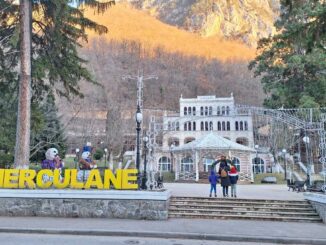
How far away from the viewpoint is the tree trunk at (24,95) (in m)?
15.1

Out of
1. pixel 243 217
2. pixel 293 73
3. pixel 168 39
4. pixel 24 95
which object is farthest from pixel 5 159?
pixel 168 39

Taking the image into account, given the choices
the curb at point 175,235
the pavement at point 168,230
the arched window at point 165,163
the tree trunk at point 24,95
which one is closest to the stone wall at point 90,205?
the pavement at point 168,230

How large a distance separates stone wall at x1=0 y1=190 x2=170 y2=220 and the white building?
8168 millimetres

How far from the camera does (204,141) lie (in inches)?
1515

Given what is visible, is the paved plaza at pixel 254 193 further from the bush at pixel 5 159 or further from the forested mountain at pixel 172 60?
the forested mountain at pixel 172 60

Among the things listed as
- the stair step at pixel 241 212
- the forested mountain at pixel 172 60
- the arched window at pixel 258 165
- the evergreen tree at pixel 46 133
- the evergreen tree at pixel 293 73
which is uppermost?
the forested mountain at pixel 172 60

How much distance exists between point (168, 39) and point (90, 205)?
178883 mm

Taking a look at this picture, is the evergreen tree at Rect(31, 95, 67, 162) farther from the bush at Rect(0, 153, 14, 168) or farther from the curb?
the curb

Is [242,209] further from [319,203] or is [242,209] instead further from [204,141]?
[204,141]

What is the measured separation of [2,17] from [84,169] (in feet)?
28.7

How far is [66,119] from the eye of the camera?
45781mm

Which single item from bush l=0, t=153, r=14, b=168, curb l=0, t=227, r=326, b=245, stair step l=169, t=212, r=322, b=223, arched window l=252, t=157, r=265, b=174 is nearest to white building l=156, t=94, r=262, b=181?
arched window l=252, t=157, r=265, b=174

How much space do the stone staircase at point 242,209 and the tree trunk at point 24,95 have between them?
6804mm

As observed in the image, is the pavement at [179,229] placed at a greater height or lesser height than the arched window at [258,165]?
lesser
